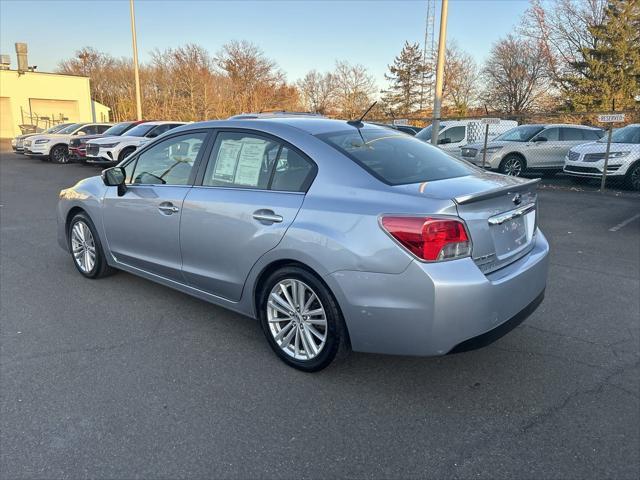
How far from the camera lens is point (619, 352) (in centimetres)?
351

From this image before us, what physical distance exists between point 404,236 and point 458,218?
315 mm

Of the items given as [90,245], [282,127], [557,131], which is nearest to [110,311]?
[90,245]

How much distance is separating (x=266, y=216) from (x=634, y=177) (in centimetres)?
1103

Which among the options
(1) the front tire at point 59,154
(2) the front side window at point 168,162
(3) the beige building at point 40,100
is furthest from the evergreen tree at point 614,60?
(3) the beige building at point 40,100

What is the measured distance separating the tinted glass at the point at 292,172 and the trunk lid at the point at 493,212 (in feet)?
2.17

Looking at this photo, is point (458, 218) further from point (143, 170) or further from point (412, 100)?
point (412, 100)

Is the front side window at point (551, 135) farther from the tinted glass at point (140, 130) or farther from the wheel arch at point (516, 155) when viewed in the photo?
the tinted glass at point (140, 130)

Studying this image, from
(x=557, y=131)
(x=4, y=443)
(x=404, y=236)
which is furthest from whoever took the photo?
(x=557, y=131)

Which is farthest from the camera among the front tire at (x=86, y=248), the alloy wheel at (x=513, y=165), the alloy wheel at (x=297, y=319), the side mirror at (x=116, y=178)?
the alloy wheel at (x=513, y=165)

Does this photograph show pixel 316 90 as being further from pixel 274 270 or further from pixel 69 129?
pixel 274 270

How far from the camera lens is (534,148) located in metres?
13.2

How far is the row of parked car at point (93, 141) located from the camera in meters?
16.4

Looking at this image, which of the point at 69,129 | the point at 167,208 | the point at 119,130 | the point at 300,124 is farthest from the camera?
the point at 69,129

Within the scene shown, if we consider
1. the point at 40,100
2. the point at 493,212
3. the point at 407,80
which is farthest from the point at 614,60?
the point at 40,100
